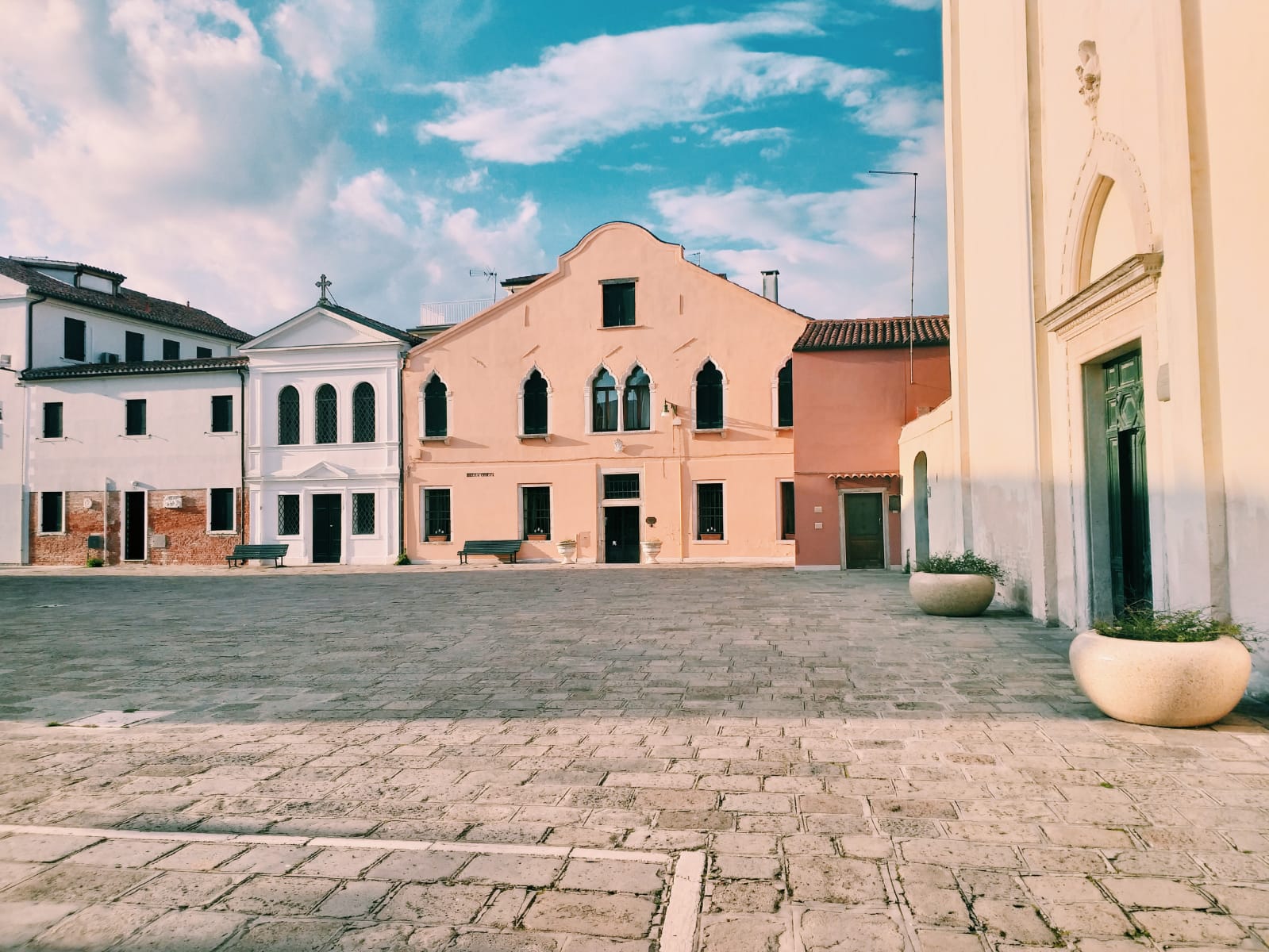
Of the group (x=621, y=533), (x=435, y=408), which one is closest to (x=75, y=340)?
(x=435, y=408)

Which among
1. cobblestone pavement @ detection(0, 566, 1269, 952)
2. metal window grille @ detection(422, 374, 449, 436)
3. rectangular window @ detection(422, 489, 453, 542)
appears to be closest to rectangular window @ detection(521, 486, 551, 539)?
rectangular window @ detection(422, 489, 453, 542)

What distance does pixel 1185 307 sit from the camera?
686cm

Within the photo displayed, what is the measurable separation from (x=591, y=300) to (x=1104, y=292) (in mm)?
20087

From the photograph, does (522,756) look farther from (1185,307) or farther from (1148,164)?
(1148,164)

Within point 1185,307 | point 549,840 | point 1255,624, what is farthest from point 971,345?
point 549,840

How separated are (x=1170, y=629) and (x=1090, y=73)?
6.23 metres

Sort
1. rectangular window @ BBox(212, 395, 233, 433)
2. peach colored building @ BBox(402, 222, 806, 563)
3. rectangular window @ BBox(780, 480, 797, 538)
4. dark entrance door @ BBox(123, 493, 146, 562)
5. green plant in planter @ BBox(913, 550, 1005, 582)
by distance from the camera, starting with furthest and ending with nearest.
Result: dark entrance door @ BBox(123, 493, 146, 562)
rectangular window @ BBox(212, 395, 233, 433)
peach colored building @ BBox(402, 222, 806, 563)
rectangular window @ BBox(780, 480, 797, 538)
green plant in planter @ BBox(913, 550, 1005, 582)

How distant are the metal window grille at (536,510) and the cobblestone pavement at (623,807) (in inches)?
724

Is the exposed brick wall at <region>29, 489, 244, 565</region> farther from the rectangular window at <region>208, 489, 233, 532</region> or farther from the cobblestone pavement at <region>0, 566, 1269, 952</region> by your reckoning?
the cobblestone pavement at <region>0, 566, 1269, 952</region>

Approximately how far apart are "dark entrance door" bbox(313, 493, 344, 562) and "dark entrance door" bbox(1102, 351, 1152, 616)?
2384cm

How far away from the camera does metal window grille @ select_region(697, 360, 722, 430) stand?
2631 centimetres

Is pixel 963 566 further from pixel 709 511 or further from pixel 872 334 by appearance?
pixel 709 511

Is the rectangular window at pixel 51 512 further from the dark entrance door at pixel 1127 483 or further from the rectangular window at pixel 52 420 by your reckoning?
the dark entrance door at pixel 1127 483

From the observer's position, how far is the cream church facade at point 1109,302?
6422 mm
